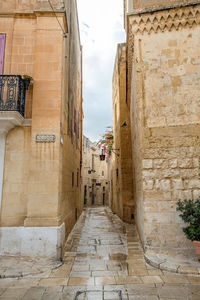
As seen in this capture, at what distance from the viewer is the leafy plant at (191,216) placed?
4.41 meters

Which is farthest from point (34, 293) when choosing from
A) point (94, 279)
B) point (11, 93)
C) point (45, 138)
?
point (11, 93)

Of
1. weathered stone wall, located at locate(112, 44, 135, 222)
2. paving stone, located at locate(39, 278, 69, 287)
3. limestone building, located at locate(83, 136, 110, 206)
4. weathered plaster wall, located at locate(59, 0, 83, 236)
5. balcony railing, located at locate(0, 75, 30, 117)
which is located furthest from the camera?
limestone building, located at locate(83, 136, 110, 206)

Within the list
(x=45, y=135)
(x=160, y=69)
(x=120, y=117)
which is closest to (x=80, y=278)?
(x=45, y=135)

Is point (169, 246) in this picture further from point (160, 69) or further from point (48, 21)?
point (48, 21)

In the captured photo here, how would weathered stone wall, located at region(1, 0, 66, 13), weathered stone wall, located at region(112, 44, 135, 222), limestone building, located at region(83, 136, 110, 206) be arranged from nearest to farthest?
weathered stone wall, located at region(1, 0, 66, 13) → weathered stone wall, located at region(112, 44, 135, 222) → limestone building, located at region(83, 136, 110, 206)

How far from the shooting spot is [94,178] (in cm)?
3038

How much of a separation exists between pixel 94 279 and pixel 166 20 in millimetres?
6798

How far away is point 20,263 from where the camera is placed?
4.50 m

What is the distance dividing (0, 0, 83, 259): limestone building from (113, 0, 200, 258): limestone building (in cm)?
227

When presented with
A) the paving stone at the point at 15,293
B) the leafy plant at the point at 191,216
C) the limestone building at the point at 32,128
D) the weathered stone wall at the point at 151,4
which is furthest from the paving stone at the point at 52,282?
the weathered stone wall at the point at 151,4

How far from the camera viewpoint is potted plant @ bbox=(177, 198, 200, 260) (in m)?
4.41

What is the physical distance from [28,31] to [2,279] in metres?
6.35

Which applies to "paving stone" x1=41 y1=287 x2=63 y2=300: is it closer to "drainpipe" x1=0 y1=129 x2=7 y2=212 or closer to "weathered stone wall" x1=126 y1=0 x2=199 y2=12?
"drainpipe" x1=0 y1=129 x2=7 y2=212

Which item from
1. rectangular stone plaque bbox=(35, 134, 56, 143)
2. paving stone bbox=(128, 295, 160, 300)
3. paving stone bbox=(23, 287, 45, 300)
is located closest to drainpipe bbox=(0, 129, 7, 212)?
rectangular stone plaque bbox=(35, 134, 56, 143)
